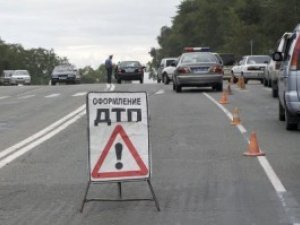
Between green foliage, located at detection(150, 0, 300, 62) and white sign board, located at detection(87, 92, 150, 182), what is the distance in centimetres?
4889

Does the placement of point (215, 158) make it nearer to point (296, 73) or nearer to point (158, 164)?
point (158, 164)

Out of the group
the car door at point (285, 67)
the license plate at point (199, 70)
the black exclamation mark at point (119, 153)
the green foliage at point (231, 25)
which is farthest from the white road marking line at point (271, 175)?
the green foliage at point (231, 25)

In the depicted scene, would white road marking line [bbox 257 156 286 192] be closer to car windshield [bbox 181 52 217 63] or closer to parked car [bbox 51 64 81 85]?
car windshield [bbox 181 52 217 63]

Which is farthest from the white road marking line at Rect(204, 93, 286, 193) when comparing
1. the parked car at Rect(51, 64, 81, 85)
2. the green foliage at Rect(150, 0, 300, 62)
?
the green foliage at Rect(150, 0, 300, 62)

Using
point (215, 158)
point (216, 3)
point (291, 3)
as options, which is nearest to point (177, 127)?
point (215, 158)

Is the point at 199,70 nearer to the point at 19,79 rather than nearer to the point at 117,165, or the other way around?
the point at 117,165

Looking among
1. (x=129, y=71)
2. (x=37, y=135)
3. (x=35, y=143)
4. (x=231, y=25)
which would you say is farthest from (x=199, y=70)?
(x=231, y=25)

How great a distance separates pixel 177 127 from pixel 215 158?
4.93 meters

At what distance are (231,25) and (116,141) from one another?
81.4 m

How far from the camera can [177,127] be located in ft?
55.2

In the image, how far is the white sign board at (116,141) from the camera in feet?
26.8

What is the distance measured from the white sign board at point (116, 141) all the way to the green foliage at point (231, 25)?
48.9m

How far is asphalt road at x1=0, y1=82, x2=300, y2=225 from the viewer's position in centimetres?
782

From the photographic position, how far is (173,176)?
1023cm
